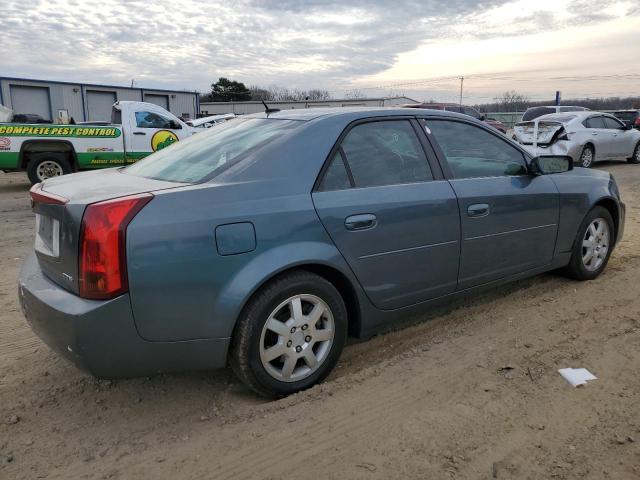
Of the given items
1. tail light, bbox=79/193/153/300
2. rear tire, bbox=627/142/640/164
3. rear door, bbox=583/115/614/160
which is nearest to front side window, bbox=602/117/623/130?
rear door, bbox=583/115/614/160

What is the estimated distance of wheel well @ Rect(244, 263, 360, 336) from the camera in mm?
2939

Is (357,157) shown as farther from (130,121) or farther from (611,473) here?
(130,121)

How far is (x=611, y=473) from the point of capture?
7.73 ft

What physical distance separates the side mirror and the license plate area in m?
3.43

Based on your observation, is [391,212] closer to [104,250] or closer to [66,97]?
[104,250]

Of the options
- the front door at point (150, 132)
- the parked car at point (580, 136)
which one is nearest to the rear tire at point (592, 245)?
the parked car at point (580, 136)

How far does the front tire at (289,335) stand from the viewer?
2742 millimetres

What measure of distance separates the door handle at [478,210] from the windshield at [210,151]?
135 centimetres

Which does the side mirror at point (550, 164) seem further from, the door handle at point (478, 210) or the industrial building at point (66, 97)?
the industrial building at point (66, 97)

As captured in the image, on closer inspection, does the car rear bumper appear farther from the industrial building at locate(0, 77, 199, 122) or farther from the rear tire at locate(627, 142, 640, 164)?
the industrial building at locate(0, 77, 199, 122)

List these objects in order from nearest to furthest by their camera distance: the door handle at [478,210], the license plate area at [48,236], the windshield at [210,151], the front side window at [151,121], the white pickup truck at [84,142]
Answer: the license plate area at [48,236] → the windshield at [210,151] → the door handle at [478,210] → the white pickup truck at [84,142] → the front side window at [151,121]

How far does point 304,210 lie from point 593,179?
10.5ft

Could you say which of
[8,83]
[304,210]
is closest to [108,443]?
A: [304,210]

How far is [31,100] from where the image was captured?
32.0m
